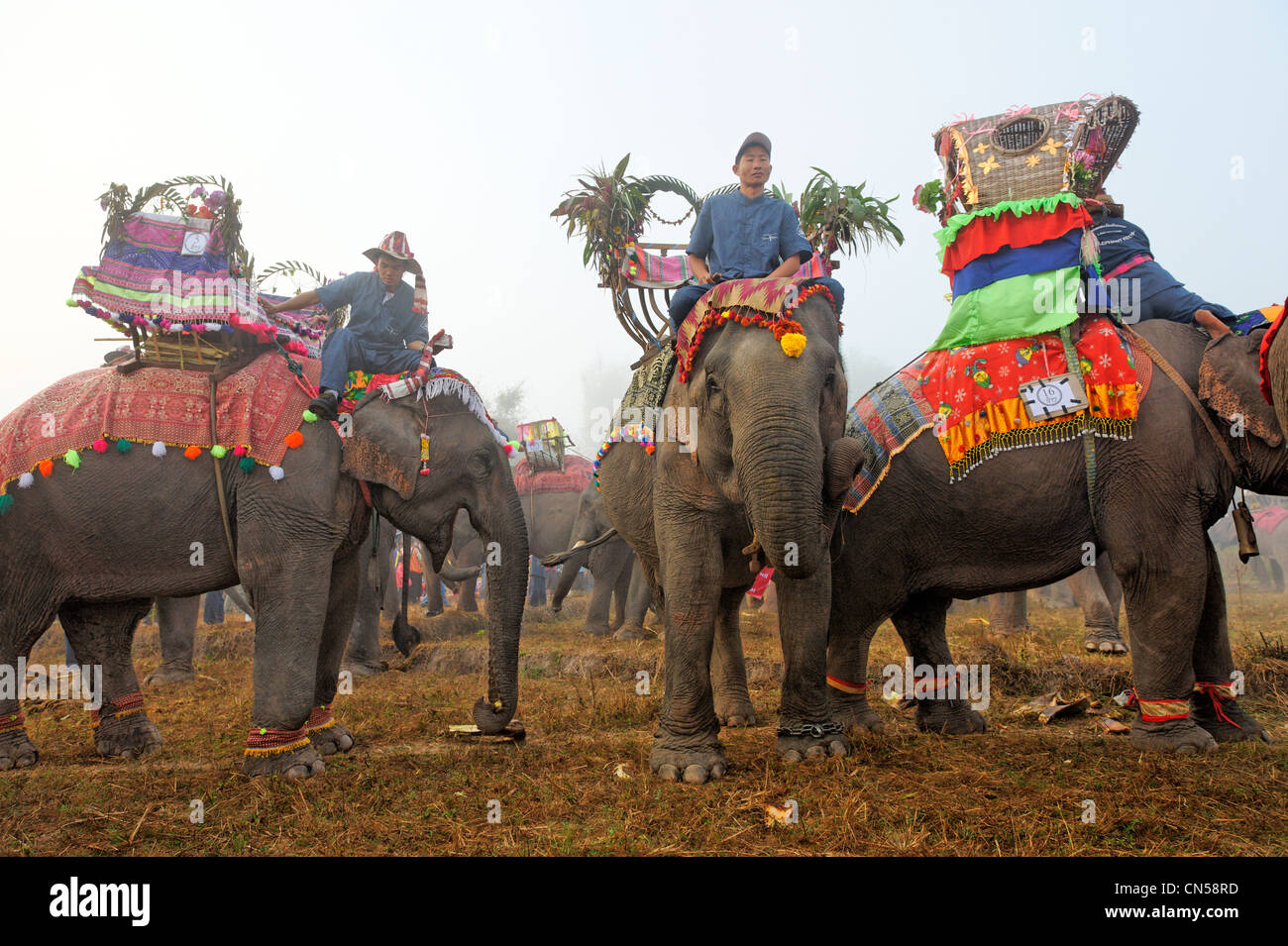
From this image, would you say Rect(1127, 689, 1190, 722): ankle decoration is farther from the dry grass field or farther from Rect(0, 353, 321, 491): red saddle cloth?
Rect(0, 353, 321, 491): red saddle cloth

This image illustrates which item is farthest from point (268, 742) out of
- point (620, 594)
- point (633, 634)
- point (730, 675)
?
point (620, 594)

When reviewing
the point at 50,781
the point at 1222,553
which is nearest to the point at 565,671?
the point at 50,781

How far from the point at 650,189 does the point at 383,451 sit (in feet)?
11.9

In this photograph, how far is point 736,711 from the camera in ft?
23.1

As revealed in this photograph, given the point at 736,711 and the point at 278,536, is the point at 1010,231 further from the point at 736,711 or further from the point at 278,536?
the point at 278,536

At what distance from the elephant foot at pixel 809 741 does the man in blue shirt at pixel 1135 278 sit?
352 cm

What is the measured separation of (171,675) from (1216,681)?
10.2 meters

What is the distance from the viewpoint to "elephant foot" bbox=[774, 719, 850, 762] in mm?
5297

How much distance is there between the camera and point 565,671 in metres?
10.5

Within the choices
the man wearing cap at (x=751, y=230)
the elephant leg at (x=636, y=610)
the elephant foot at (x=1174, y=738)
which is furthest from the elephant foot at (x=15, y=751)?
the elephant leg at (x=636, y=610)

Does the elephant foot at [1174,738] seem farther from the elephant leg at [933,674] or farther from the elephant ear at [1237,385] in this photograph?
the elephant ear at [1237,385]

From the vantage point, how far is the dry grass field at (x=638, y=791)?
3900mm
